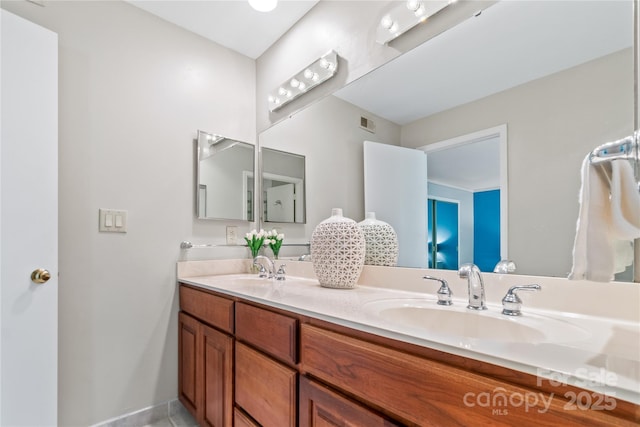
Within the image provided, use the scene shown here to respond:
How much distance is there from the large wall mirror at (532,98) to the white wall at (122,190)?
131cm

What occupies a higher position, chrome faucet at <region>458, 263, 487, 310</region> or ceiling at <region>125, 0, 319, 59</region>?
ceiling at <region>125, 0, 319, 59</region>

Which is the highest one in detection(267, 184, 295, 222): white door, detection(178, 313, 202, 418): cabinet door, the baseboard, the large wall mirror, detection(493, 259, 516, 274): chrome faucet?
the large wall mirror

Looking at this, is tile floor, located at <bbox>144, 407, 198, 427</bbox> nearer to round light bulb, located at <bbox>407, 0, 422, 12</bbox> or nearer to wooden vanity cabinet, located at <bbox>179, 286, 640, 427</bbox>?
wooden vanity cabinet, located at <bbox>179, 286, 640, 427</bbox>

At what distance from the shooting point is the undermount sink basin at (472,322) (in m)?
0.72

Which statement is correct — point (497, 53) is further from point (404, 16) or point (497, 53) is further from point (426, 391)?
point (426, 391)

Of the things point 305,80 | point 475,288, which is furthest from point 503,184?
point 305,80

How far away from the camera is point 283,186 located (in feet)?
6.67

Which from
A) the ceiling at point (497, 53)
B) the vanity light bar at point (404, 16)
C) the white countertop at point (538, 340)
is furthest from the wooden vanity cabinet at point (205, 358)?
the vanity light bar at point (404, 16)

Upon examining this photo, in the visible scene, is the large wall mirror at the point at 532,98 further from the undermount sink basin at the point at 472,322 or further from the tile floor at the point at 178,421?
the tile floor at the point at 178,421

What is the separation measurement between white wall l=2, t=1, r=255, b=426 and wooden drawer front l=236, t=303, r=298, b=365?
80 cm

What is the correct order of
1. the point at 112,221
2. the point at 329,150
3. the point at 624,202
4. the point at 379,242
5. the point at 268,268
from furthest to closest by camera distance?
the point at 268,268
the point at 329,150
the point at 112,221
the point at 379,242
the point at 624,202

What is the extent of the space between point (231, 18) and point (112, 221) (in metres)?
1.35

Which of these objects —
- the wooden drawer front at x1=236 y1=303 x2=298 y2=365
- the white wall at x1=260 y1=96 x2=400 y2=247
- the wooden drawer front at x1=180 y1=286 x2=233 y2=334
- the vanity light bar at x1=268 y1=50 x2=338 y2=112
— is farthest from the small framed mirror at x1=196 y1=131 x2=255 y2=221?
the wooden drawer front at x1=236 y1=303 x2=298 y2=365

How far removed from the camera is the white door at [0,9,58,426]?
1257 mm
